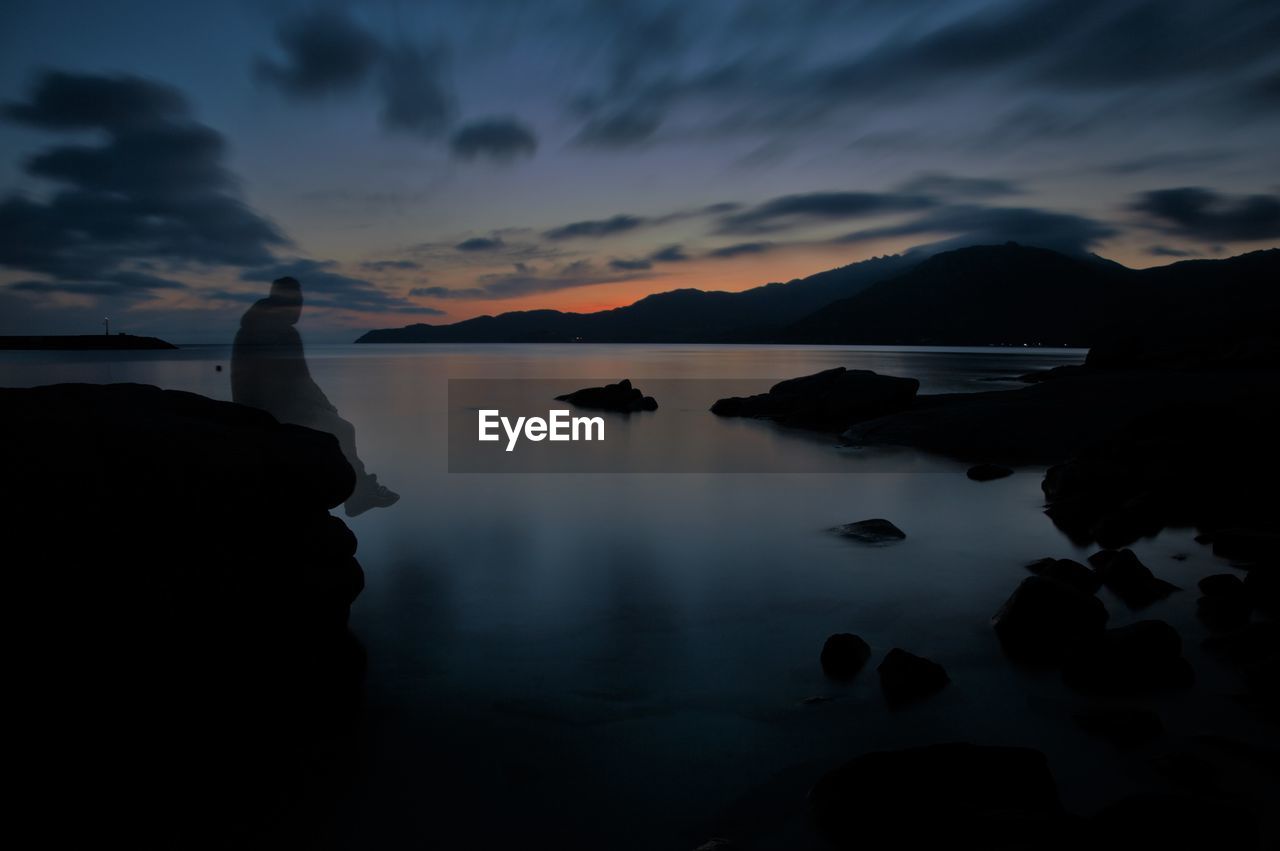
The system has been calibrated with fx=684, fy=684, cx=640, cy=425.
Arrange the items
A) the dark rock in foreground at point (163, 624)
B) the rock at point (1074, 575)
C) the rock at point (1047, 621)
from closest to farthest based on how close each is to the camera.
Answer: the dark rock in foreground at point (163, 624)
the rock at point (1047, 621)
the rock at point (1074, 575)

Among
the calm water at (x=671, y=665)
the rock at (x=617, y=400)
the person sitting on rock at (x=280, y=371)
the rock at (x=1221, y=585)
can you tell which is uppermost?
the person sitting on rock at (x=280, y=371)

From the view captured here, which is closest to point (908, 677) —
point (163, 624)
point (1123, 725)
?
point (1123, 725)

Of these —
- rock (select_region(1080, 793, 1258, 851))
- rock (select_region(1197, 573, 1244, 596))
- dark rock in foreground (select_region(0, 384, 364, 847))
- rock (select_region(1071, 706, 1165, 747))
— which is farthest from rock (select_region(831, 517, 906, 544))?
dark rock in foreground (select_region(0, 384, 364, 847))

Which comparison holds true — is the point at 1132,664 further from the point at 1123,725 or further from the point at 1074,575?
the point at 1074,575

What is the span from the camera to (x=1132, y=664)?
6.64m

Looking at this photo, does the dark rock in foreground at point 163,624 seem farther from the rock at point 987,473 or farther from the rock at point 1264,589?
the rock at point 987,473

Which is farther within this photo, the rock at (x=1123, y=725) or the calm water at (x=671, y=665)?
the rock at (x=1123, y=725)

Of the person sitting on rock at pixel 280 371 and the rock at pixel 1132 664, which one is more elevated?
the person sitting on rock at pixel 280 371

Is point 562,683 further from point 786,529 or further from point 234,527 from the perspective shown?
→ point 786,529

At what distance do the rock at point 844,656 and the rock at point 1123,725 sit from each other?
1.96m

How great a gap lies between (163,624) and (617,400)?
3559cm

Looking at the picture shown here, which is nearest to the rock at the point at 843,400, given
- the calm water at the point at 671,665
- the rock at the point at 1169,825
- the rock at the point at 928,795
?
the calm water at the point at 671,665

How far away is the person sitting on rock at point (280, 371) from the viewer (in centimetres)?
1126

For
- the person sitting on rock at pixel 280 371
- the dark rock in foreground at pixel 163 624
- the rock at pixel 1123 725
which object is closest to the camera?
the dark rock in foreground at pixel 163 624
